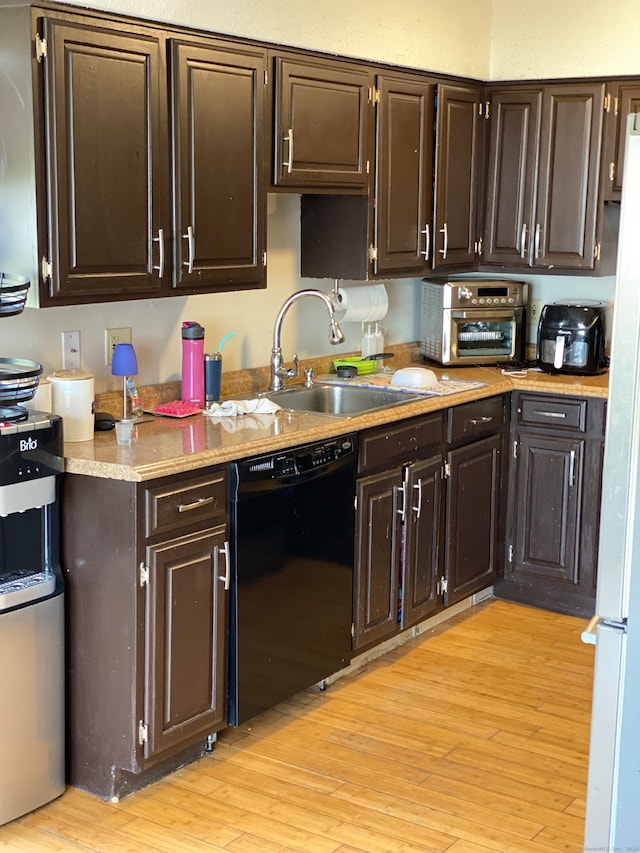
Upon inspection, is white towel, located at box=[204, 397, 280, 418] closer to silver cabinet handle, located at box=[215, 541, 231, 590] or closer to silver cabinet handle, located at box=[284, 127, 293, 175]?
silver cabinet handle, located at box=[215, 541, 231, 590]

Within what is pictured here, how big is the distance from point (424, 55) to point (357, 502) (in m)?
1.78

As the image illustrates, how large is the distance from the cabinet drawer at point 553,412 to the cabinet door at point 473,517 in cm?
15

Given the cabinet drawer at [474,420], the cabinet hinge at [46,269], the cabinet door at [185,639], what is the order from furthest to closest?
1. the cabinet drawer at [474,420]
2. the cabinet door at [185,639]
3. the cabinet hinge at [46,269]

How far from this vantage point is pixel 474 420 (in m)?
4.37

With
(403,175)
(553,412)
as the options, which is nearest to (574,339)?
(553,412)

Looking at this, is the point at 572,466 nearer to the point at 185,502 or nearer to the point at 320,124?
the point at 320,124

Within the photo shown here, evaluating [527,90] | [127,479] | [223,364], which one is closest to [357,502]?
[223,364]

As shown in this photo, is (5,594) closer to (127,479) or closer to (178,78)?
(127,479)

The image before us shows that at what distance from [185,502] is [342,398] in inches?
52.7

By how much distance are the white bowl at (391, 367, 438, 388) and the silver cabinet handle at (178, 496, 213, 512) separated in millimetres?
1384

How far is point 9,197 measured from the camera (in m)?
2.91

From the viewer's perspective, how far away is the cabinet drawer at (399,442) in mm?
3752

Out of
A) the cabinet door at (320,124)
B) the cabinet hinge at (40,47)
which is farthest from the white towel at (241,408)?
the cabinet hinge at (40,47)

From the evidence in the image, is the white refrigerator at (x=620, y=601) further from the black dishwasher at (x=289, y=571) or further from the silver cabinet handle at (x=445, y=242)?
the silver cabinet handle at (x=445, y=242)
